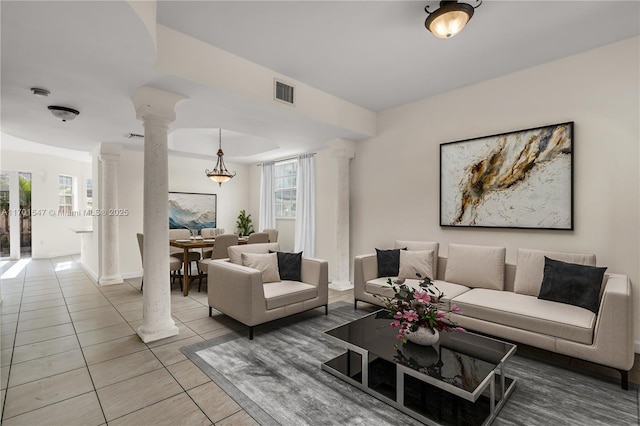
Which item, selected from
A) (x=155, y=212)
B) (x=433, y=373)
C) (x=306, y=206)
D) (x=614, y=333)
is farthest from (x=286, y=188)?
(x=614, y=333)

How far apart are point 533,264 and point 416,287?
1.21m

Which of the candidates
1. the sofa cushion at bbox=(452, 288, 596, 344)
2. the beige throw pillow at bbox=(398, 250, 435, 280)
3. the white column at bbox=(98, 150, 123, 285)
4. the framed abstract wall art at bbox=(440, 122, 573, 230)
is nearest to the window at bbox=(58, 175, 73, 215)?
the white column at bbox=(98, 150, 123, 285)

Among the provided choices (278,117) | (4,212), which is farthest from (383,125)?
(4,212)

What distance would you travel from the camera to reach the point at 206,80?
10.1 feet

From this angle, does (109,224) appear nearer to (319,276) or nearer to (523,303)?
(319,276)

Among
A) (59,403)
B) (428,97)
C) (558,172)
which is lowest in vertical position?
(59,403)

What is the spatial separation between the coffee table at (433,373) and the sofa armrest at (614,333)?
70 centimetres

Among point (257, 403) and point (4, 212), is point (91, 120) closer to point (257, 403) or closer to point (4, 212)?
point (257, 403)

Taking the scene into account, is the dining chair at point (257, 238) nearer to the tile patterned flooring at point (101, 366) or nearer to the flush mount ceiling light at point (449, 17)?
the tile patterned flooring at point (101, 366)

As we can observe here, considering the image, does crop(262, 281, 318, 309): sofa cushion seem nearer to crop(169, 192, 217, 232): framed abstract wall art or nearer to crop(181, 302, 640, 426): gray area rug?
crop(181, 302, 640, 426): gray area rug

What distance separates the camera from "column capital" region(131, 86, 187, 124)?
3143 millimetres

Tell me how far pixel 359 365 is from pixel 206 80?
2.99 metres

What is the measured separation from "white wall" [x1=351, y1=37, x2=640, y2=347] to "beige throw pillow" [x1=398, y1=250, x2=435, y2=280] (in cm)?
48

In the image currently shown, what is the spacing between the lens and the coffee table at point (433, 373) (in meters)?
1.92
